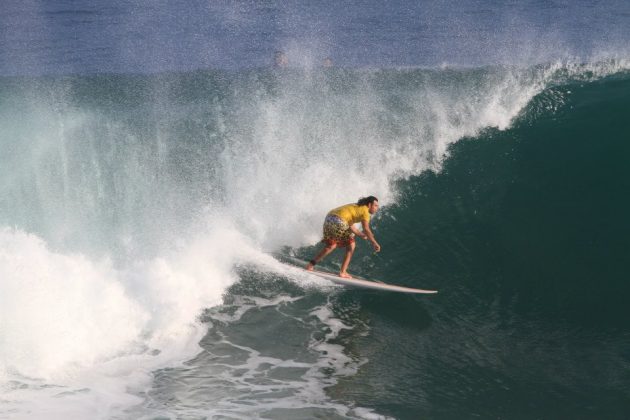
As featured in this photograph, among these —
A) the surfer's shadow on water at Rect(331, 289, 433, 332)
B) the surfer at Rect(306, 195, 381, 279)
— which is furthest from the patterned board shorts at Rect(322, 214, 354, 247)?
the surfer's shadow on water at Rect(331, 289, 433, 332)

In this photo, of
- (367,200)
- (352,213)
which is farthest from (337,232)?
(367,200)

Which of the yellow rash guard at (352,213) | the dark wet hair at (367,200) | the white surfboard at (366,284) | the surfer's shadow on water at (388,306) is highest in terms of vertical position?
the dark wet hair at (367,200)

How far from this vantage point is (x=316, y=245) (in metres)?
11.3

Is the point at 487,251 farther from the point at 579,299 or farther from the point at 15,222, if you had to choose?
the point at 15,222

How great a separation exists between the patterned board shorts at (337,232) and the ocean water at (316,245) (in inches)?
22.5

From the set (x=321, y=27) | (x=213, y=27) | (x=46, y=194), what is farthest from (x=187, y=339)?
(x=213, y=27)

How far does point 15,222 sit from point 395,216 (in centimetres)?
670

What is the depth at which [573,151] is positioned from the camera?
41.7ft

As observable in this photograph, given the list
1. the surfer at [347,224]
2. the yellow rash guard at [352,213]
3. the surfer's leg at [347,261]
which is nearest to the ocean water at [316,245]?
the surfer's leg at [347,261]

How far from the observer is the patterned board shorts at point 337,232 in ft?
32.9

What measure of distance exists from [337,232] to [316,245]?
1280mm

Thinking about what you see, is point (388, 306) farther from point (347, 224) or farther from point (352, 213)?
point (352, 213)

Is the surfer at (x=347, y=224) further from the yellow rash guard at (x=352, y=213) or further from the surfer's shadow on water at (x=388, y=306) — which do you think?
the surfer's shadow on water at (x=388, y=306)

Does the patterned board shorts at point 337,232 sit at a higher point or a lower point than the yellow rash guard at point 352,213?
lower
